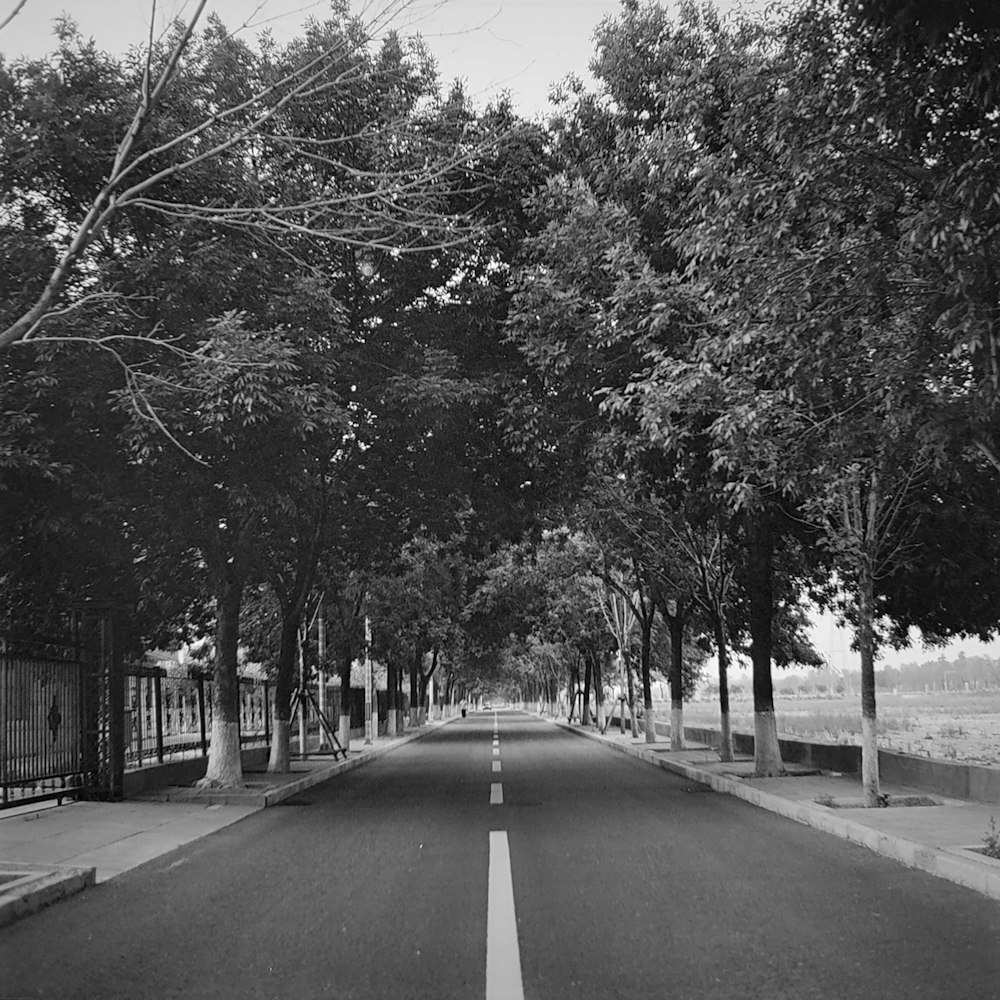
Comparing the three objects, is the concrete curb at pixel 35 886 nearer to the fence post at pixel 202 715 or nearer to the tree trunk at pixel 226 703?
the tree trunk at pixel 226 703

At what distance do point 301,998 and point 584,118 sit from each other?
1418cm

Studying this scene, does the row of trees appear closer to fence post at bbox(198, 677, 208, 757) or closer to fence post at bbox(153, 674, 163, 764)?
fence post at bbox(153, 674, 163, 764)

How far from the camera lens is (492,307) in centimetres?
1650

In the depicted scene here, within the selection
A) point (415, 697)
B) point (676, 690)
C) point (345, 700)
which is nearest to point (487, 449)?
point (676, 690)

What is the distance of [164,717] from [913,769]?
12176 mm

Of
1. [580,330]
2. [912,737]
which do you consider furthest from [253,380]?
[912,737]

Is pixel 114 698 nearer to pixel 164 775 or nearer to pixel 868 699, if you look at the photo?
pixel 164 775

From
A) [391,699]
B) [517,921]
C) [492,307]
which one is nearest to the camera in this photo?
[517,921]

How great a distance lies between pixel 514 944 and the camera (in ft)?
20.5

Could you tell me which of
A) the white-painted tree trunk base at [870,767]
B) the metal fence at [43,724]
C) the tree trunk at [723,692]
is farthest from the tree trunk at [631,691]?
the metal fence at [43,724]

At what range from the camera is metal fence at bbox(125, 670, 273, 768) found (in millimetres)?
16969

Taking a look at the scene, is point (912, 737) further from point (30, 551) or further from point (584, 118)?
point (30, 551)

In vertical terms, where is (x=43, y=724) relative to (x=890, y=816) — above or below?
above

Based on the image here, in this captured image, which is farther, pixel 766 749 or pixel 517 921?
pixel 766 749
